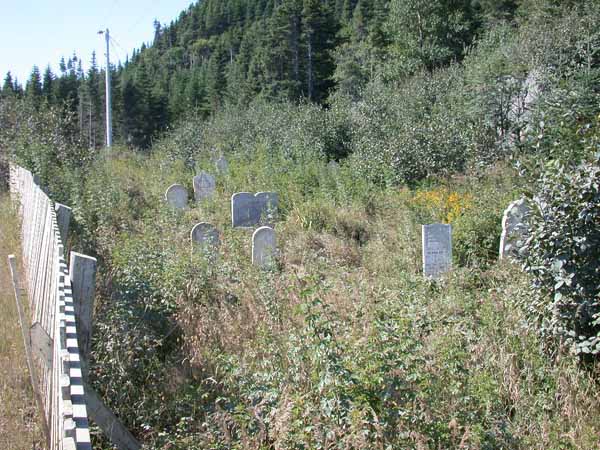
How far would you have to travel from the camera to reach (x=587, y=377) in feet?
15.0

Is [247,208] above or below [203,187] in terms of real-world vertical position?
below

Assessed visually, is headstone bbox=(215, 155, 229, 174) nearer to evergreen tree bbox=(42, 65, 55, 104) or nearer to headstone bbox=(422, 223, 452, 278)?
headstone bbox=(422, 223, 452, 278)

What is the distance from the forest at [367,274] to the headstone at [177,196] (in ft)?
1.65

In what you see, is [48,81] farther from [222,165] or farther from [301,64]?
[222,165]

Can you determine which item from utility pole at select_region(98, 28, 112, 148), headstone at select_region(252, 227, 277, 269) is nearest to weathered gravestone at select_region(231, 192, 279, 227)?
headstone at select_region(252, 227, 277, 269)

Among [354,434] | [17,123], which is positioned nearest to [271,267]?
[354,434]

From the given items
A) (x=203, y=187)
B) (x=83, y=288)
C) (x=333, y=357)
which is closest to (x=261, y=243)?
(x=83, y=288)

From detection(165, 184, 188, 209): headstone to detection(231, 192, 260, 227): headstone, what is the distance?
1.98 metres

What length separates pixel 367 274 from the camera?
7.69m

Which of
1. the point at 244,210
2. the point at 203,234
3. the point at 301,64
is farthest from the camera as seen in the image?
the point at 301,64

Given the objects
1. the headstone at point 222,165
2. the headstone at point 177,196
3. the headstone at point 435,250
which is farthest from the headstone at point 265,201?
the headstone at point 222,165

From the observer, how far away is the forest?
3.75 metres

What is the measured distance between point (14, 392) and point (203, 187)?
10.2m

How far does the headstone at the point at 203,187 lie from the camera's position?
547 inches
